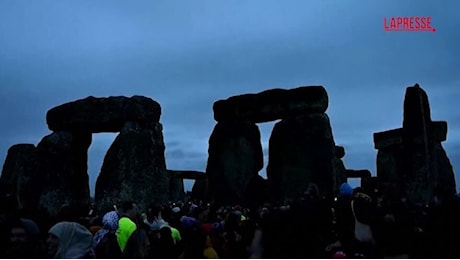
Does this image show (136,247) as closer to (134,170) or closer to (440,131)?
(134,170)

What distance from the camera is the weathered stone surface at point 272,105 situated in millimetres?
15969

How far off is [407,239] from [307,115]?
10747 millimetres

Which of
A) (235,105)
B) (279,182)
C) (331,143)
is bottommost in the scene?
(279,182)

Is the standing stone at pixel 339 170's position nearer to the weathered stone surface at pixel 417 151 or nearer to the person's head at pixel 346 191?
the weathered stone surface at pixel 417 151

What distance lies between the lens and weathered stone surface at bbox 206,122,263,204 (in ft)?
55.3

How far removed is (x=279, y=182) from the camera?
52.7ft

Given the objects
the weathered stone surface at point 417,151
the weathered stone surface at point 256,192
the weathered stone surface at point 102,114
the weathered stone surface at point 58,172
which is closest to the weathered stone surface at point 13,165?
the weathered stone surface at point 58,172

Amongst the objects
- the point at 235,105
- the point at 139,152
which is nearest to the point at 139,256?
the point at 139,152

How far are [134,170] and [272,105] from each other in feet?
16.4

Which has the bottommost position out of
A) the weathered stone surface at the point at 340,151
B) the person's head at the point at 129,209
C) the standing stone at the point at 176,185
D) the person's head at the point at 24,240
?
the person's head at the point at 24,240

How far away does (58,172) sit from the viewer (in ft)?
50.6

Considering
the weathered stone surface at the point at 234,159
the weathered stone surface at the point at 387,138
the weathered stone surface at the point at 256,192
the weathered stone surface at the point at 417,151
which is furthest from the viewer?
the weathered stone surface at the point at 387,138

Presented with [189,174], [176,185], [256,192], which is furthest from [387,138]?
[176,185]

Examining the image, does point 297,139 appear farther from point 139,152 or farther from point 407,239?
point 407,239
